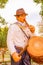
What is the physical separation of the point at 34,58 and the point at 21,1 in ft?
1.56

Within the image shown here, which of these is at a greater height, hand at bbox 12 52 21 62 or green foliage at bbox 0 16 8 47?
green foliage at bbox 0 16 8 47

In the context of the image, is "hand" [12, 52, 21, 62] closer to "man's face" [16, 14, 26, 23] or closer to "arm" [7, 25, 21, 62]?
"arm" [7, 25, 21, 62]

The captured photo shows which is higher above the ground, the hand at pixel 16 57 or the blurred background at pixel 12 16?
the blurred background at pixel 12 16

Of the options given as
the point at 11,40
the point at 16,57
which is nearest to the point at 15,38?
the point at 11,40

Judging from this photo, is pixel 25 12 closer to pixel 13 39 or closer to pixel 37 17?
pixel 37 17

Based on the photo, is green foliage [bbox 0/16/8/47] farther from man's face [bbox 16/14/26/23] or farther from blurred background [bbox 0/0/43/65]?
man's face [bbox 16/14/26/23]

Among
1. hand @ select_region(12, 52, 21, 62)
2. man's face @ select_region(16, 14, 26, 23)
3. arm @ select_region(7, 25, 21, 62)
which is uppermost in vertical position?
man's face @ select_region(16, 14, 26, 23)

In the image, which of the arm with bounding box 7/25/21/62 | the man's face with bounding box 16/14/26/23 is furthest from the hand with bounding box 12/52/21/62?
the man's face with bounding box 16/14/26/23

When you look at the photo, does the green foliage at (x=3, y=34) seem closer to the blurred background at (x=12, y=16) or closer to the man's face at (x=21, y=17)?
the blurred background at (x=12, y=16)

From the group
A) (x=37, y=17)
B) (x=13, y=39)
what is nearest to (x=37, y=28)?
(x=37, y=17)

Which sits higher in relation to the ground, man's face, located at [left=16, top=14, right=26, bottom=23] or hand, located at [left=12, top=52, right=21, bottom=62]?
man's face, located at [left=16, top=14, right=26, bottom=23]

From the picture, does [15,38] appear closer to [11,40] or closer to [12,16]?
[11,40]

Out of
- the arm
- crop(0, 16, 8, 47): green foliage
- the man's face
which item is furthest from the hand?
the man's face

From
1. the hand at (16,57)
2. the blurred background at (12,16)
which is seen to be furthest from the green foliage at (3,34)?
the hand at (16,57)
